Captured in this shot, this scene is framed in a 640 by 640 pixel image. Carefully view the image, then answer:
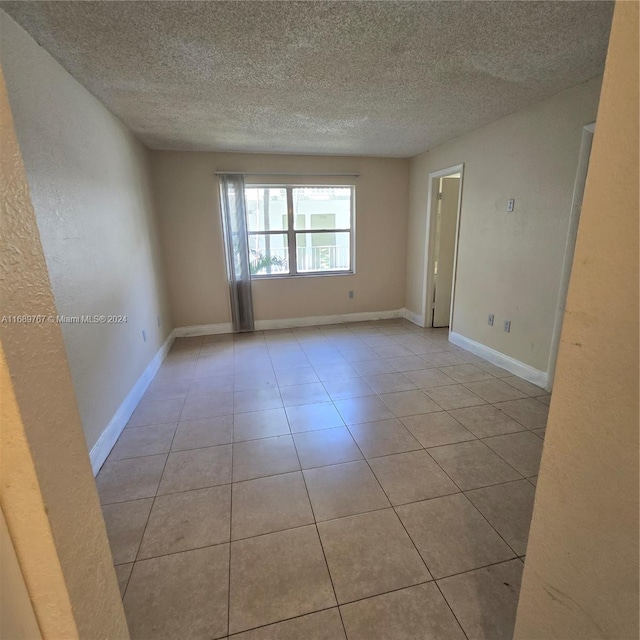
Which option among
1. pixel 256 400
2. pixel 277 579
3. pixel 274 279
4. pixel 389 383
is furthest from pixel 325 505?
pixel 274 279

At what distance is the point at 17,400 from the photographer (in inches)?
21.5

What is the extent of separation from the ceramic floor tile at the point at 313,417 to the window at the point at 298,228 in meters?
2.53

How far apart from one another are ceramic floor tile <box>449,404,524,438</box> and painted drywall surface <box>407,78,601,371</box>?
79 cm

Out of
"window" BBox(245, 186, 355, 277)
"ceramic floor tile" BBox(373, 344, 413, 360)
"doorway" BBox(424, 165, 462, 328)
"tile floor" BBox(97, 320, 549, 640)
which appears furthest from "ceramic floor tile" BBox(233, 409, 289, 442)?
"doorway" BBox(424, 165, 462, 328)

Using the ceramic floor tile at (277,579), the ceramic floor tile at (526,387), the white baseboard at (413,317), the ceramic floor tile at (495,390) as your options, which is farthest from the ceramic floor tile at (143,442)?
the white baseboard at (413,317)

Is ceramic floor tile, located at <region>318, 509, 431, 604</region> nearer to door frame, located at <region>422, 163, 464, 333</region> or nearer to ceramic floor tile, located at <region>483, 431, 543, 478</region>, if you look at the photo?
ceramic floor tile, located at <region>483, 431, 543, 478</region>

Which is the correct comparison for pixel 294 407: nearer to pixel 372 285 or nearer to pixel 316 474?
pixel 316 474

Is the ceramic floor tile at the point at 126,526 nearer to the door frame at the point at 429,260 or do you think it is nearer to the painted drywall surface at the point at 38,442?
the painted drywall surface at the point at 38,442

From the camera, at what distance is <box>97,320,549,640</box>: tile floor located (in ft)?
4.08

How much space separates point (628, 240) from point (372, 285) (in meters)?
4.59

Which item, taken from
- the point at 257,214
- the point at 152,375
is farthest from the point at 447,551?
the point at 257,214

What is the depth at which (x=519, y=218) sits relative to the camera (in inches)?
118

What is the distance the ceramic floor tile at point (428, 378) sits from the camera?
3.03m

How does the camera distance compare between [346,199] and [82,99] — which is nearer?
[82,99]
